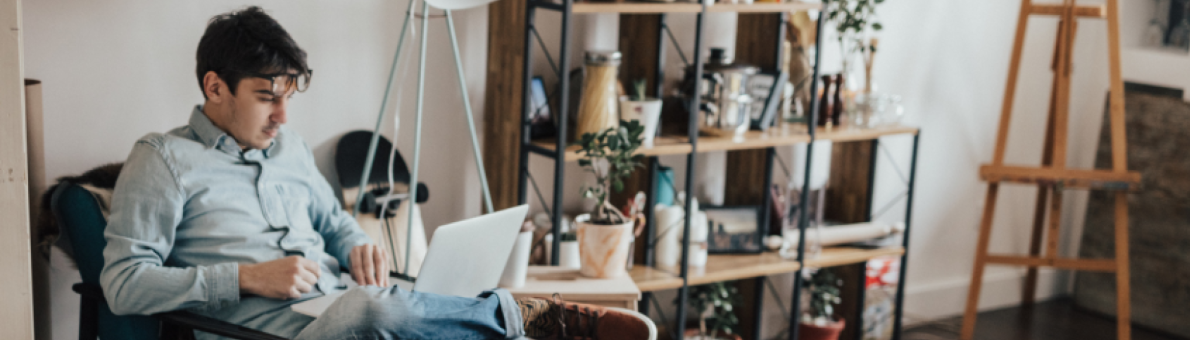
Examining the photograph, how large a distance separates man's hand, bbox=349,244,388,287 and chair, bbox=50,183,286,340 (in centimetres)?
35

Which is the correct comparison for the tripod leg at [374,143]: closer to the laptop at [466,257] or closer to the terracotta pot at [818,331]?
the laptop at [466,257]

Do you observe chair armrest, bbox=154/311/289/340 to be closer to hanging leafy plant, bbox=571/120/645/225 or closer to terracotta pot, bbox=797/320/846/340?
hanging leafy plant, bbox=571/120/645/225

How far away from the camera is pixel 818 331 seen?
126 inches

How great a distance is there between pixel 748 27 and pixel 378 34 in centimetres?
117

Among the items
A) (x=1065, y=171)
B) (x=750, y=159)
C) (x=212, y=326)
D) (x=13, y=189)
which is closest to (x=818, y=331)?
(x=750, y=159)

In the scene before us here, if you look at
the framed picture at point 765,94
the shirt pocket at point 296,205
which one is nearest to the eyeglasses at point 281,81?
the shirt pocket at point 296,205

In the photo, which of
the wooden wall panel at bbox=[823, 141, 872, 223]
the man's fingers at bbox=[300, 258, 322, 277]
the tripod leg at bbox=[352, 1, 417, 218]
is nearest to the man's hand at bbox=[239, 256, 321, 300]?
the man's fingers at bbox=[300, 258, 322, 277]

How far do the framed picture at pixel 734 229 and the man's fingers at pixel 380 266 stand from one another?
123 centimetres

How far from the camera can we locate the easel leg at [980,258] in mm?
3336

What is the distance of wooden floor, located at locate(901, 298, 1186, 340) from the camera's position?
3564 mm

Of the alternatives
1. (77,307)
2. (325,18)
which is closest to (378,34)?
(325,18)

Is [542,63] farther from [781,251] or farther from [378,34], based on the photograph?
[781,251]

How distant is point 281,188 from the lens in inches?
78.8

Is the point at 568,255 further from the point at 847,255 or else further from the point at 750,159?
the point at 847,255
